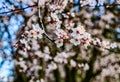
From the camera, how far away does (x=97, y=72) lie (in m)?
11.9

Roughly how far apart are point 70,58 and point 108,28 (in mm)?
1910

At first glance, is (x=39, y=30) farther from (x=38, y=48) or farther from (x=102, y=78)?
→ (x=102, y=78)

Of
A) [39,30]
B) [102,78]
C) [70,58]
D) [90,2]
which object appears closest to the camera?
[39,30]

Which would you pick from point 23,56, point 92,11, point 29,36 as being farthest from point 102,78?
point 29,36

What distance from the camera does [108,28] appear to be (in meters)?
11.8

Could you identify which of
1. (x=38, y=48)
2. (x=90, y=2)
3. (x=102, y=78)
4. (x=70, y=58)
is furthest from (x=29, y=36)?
(x=102, y=78)

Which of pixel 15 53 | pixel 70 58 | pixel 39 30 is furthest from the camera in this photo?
pixel 70 58

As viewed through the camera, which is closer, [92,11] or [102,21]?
[92,11]

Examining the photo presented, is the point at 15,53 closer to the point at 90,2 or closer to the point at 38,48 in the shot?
the point at 38,48

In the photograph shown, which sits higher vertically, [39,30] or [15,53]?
[39,30]

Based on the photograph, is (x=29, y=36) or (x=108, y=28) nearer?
(x=29, y=36)

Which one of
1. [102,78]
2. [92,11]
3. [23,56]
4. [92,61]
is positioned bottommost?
[102,78]

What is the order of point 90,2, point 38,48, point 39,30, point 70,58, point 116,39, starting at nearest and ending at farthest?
point 39,30 → point 90,2 → point 38,48 → point 70,58 → point 116,39

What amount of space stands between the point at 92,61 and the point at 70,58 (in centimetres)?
116
